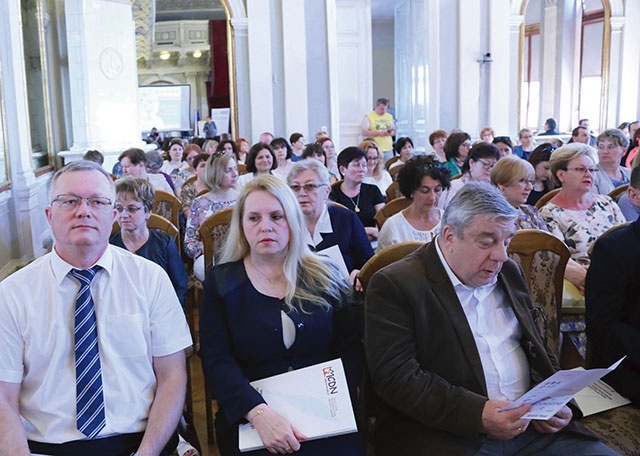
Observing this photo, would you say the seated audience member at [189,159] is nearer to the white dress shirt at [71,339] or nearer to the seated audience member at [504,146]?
the seated audience member at [504,146]

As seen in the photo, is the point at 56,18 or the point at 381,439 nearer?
the point at 381,439

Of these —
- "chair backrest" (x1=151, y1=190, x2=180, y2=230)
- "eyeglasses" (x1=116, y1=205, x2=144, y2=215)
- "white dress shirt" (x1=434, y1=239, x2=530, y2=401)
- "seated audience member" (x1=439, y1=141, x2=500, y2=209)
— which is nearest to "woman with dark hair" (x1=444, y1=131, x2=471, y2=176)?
"seated audience member" (x1=439, y1=141, x2=500, y2=209)

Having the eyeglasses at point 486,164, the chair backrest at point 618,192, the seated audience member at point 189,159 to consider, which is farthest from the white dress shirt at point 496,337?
the seated audience member at point 189,159

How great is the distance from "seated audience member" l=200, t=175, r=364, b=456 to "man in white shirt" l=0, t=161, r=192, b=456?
0.18 m

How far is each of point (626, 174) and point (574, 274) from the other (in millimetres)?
2748

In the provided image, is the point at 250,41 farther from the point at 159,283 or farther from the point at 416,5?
the point at 159,283

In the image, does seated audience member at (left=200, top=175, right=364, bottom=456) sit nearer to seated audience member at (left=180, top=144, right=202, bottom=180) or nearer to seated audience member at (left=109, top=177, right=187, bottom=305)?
seated audience member at (left=109, top=177, right=187, bottom=305)

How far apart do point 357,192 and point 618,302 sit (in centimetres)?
257

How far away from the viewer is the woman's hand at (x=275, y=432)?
72.2 inches

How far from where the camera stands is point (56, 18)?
8969 millimetres

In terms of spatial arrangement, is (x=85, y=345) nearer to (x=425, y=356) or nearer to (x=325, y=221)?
(x=425, y=356)

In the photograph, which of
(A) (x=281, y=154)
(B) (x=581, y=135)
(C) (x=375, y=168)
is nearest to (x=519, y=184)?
(C) (x=375, y=168)

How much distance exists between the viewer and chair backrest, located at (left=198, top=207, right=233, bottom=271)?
3.41 m

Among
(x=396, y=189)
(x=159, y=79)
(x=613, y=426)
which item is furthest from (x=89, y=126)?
(x=159, y=79)
